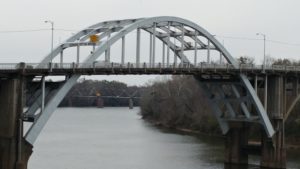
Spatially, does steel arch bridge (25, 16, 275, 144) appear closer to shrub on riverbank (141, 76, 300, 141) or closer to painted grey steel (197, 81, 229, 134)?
painted grey steel (197, 81, 229, 134)

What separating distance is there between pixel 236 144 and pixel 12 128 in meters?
27.0

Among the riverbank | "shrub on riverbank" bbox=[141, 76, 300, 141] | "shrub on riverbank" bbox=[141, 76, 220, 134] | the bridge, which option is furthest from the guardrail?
"shrub on riverbank" bbox=[141, 76, 220, 134]

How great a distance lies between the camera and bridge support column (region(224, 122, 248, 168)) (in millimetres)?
60125

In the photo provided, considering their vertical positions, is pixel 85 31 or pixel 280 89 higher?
pixel 85 31

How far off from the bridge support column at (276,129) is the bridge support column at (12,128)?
27.0m

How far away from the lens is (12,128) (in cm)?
4228

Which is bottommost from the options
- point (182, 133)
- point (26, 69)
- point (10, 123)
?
point (182, 133)

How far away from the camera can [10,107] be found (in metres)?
42.3

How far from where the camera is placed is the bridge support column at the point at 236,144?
6012 cm

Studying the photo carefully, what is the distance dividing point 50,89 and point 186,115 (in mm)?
64723

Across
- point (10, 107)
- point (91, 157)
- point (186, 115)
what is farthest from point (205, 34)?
point (186, 115)

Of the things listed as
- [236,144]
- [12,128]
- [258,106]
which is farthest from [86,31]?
[236,144]

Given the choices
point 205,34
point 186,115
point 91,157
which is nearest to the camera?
point 205,34

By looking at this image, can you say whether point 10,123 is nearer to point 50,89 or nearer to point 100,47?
point 50,89
